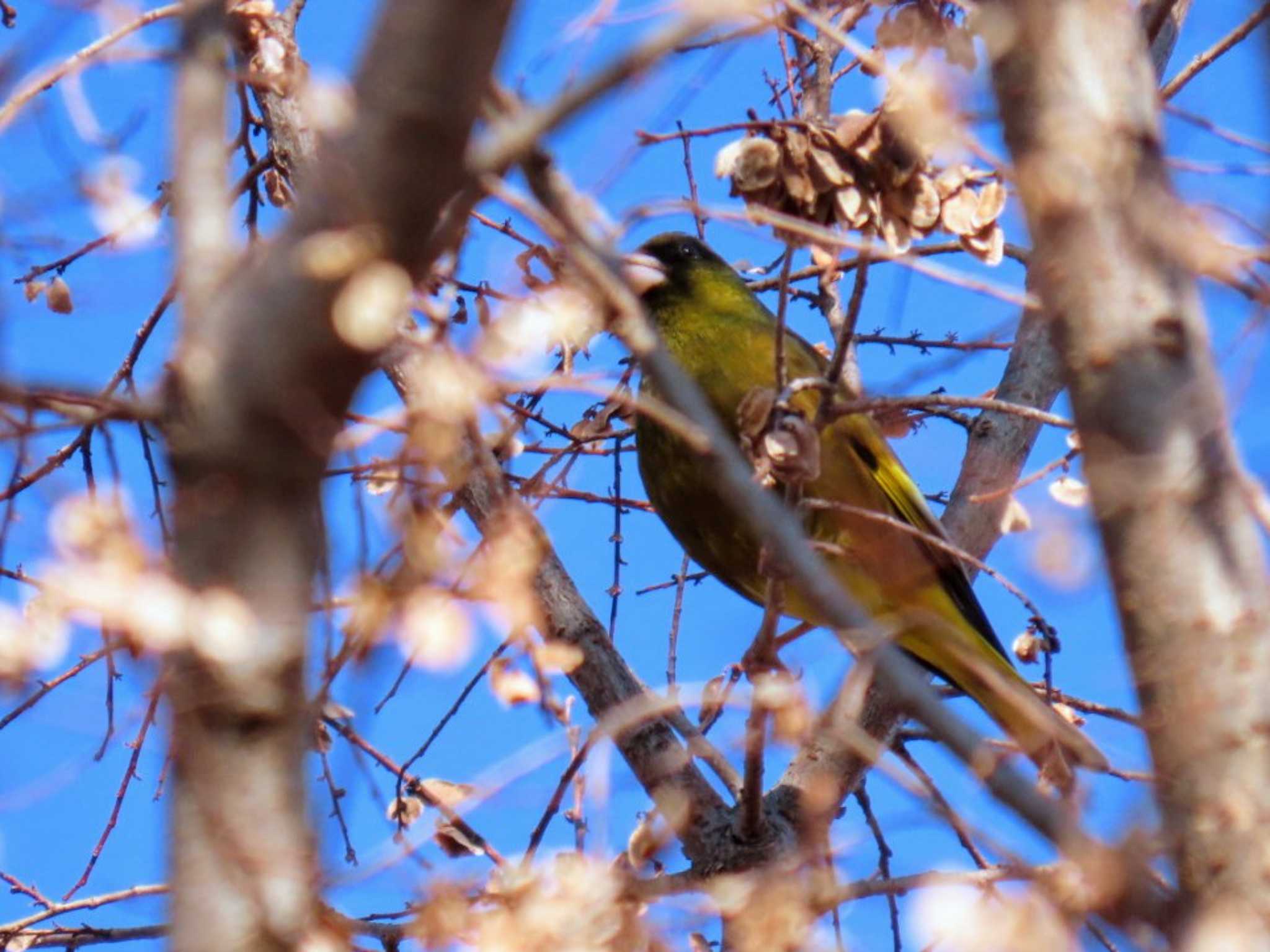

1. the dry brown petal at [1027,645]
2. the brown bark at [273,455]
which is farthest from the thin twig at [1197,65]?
the brown bark at [273,455]

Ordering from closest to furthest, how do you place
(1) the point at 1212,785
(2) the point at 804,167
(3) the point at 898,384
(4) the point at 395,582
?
(1) the point at 1212,785 < (4) the point at 395,582 < (3) the point at 898,384 < (2) the point at 804,167

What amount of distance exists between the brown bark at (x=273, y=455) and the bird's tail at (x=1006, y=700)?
130 cm

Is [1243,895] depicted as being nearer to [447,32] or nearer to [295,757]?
[295,757]

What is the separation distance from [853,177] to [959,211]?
188mm

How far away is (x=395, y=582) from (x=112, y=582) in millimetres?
301

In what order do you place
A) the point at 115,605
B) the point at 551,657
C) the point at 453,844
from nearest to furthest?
the point at 115,605
the point at 551,657
the point at 453,844

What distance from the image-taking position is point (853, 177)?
234cm

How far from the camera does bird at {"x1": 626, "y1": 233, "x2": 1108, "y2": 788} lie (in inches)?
156

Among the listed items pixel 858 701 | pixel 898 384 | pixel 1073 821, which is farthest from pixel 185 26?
pixel 1073 821

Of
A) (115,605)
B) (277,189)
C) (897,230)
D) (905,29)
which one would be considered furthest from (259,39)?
(115,605)

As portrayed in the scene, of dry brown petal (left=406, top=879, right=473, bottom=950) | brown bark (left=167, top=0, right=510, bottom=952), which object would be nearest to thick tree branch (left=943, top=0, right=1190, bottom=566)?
dry brown petal (left=406, top=879, right=473, bottom=950)

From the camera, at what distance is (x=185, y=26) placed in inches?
69.6

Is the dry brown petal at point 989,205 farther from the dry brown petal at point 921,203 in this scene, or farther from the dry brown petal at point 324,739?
the dry brown petal at point 324,739

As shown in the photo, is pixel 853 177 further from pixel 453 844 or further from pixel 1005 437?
pixel 1005 437
